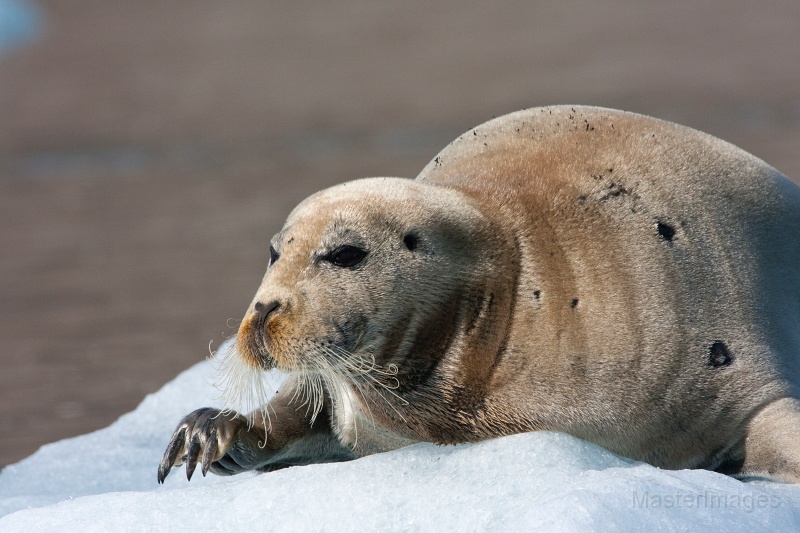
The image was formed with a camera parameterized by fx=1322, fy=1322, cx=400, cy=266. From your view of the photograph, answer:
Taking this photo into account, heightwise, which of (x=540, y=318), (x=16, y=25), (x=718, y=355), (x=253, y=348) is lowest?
(x=718, y=355)

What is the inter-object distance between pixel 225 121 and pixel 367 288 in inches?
524

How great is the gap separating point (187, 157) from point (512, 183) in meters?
10.6

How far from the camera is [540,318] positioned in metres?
3.95

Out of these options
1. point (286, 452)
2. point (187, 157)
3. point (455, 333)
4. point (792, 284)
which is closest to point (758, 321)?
point (792, 284)

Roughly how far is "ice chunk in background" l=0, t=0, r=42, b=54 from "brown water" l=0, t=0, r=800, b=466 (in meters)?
0.49

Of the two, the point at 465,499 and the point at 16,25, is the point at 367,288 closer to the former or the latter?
the point at 465,499

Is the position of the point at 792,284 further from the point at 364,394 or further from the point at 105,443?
the point at 105,443

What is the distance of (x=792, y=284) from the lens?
4.38 m

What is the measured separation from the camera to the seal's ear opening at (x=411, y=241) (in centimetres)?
388

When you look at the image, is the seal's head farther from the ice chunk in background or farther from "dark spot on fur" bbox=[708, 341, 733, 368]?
the ice chunk in background

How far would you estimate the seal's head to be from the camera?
12.3 ft

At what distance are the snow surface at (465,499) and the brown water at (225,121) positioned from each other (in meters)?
2.07
